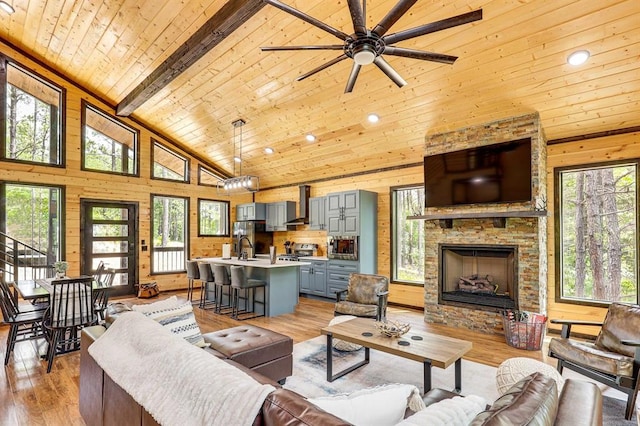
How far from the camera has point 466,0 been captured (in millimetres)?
3277

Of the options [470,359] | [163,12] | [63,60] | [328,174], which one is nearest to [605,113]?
[470,359]

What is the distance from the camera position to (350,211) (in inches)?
267

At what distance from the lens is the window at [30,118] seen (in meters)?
6.12

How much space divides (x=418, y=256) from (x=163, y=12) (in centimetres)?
564

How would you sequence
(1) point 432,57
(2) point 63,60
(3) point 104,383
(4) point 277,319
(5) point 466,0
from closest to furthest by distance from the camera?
(3) point 104,383 < (1) point 432,57 < (5) point 466,0 < (4) point 277,319 < (2) point 63,60

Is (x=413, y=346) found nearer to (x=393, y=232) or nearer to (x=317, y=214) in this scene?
(x=393, y=232)

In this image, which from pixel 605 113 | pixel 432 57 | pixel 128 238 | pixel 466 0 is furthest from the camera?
pixel 128 238

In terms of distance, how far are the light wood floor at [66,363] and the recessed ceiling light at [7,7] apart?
4.74 meters

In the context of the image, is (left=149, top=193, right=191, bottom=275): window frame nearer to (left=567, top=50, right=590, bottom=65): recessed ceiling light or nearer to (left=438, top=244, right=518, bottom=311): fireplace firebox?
(left=438, top=244, right=518, bottom=311): fireplace firebox

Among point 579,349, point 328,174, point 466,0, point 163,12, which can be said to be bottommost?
point 579,349

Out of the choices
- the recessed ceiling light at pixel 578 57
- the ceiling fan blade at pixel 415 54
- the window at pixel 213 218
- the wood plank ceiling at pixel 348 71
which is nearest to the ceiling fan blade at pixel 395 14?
the ceiling fan blade at pixel 415 54

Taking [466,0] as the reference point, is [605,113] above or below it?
below

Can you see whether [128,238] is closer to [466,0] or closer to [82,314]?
[82,314]

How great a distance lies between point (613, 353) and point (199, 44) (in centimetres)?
567
